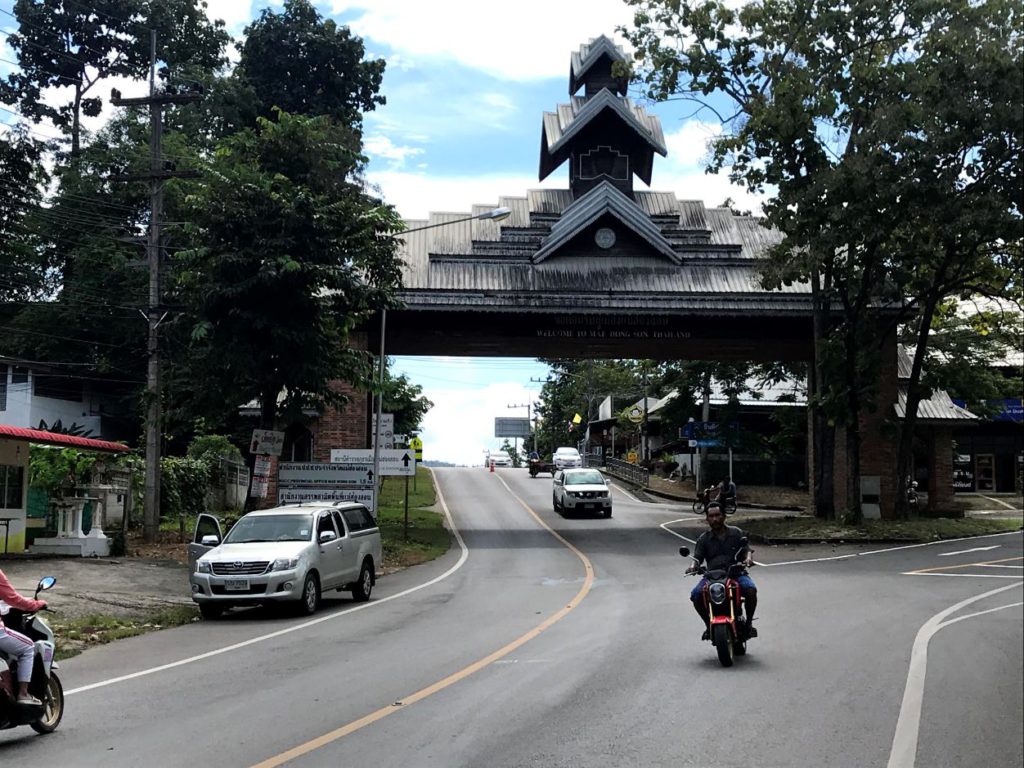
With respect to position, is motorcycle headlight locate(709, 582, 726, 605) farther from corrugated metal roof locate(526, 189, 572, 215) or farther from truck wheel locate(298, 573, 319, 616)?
corrugated metal roof locate(526, 189, 572, 215)

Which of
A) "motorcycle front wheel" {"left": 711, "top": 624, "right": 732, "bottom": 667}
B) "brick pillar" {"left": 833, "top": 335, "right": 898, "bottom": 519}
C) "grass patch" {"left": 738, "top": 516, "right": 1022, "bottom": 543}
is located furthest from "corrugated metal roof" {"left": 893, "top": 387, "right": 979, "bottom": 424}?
"motorcycle front wheel" {"left": 711, "top": 624, "right": 732, "bottom": 667}

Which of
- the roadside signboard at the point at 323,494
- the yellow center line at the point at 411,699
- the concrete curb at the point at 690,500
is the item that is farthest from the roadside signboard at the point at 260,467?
the concrete curb at the point at 690,500

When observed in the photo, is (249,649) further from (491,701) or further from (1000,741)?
(1000,741)

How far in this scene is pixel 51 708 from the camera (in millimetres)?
8117

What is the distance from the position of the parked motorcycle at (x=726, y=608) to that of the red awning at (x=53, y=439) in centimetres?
1410

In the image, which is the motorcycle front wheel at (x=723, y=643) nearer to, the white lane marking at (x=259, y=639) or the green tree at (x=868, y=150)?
the white lane marking at (x=259, y=639)

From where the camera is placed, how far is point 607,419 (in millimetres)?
84625

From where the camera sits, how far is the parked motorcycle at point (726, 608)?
35.2 feet

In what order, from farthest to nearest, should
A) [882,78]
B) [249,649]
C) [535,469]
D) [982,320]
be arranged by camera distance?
[535,469]
[982,320]
[882,78]
[249,649]

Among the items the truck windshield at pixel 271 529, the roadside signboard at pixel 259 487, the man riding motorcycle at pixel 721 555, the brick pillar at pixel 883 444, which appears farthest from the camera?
the brick pillar at pixel 883 444

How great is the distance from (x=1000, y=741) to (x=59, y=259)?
46.7 metres

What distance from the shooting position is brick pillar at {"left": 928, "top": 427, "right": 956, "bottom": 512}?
38.1 meters

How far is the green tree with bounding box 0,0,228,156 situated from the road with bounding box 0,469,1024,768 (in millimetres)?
40175

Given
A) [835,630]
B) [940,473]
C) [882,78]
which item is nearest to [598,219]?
[882,78]
